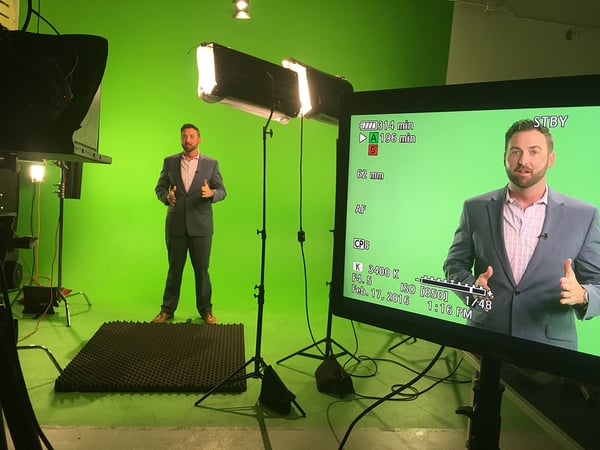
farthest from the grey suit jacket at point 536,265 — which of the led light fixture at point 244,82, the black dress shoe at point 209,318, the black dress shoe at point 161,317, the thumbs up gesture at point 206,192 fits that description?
the black dress shoe at point 161,317

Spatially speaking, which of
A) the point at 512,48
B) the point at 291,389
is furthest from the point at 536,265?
the point at 512,48

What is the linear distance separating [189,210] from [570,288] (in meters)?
3.32

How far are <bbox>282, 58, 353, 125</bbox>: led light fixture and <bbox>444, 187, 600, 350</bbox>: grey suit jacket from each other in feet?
5.39

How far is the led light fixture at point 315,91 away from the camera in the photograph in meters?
2.45

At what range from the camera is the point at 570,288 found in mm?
801

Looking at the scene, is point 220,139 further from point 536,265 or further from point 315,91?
point 536,265

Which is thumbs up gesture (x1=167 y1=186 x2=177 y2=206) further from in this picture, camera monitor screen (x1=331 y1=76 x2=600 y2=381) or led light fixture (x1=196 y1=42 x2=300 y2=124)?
camera monitor screen (x1=331 y1=76 x2=600 y2=381)

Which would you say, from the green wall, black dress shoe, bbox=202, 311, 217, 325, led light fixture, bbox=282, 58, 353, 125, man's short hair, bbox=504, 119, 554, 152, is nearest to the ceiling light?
the green wall

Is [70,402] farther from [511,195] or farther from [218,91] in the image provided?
[511,195]

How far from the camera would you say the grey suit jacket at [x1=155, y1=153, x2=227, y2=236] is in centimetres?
381

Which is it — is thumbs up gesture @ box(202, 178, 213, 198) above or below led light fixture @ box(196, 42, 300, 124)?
below

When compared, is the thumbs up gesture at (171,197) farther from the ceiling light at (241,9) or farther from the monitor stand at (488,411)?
the monitor stand at (488,411)

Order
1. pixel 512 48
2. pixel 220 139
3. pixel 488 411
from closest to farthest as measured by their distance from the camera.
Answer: pixel 488 411, pixel 512 48, pixel 220 139

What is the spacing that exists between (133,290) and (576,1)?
472 cm
